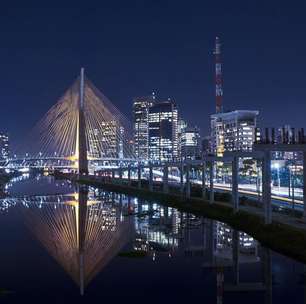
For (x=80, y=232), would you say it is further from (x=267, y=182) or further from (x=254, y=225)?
(x=267, y=182)

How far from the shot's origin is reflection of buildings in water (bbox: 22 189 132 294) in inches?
811

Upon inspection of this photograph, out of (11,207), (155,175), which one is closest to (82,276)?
(11,207)

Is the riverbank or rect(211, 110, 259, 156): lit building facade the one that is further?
rect(211, 110, 259, 156): lit building facade

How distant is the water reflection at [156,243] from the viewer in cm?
1762

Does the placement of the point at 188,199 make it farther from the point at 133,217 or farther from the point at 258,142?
the point at 258,142

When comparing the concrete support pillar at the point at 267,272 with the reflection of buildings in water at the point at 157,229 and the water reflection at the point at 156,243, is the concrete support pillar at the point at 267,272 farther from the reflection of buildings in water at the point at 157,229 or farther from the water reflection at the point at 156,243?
the reflection of buildings in water at the point at 157,229

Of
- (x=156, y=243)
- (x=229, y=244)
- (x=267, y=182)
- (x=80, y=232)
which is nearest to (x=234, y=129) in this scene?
(x=80, y=232)

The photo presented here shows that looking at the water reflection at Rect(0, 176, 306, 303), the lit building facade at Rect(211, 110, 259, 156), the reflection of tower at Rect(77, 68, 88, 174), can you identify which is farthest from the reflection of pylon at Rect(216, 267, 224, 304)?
the lit building facade at Rect(211, 110, 259, 156)

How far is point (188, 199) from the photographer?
3744cm

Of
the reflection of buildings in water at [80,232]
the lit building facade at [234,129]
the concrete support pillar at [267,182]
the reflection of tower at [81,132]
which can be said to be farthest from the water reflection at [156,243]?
the lit building facade at [234,129]

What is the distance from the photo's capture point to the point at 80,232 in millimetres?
29047

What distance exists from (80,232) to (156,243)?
6197mm

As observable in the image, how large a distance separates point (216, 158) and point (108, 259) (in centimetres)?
1150

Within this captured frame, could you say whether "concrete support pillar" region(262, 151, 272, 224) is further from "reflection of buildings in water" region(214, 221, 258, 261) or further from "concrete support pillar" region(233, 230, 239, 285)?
"concrete support pillar" region(233, 230, 239, 285)
